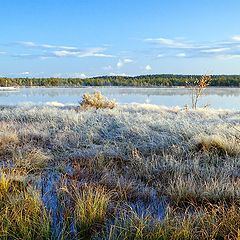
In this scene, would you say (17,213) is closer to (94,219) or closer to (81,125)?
(94,219)

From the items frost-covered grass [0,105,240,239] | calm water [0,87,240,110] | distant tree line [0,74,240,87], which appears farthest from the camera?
distant tree line [0,74,240,87]

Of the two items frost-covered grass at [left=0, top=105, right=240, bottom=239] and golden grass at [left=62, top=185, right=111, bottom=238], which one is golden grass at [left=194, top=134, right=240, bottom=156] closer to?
frost-covered grass at [left=0, top=105, right=240, bottom=239]

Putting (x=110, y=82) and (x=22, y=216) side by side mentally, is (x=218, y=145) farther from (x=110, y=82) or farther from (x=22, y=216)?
(x=110, y=82)

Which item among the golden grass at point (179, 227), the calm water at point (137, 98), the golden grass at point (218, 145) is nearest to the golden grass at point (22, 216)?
the golden grass at point (179, 227)

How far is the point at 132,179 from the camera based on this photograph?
5.84m

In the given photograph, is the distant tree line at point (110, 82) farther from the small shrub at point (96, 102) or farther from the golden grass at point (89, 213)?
the golden grass at point (89, 213)

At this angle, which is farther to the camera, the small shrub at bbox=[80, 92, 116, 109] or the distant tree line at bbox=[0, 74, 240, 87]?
the distant tree line at bbox=[0, 74, 240, 87]

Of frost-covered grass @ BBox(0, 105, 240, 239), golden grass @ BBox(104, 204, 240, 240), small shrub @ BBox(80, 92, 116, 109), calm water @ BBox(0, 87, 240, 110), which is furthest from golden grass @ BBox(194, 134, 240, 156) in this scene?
calm water @ BBox(0, 87, 240, 110)

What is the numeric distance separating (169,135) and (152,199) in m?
4.15

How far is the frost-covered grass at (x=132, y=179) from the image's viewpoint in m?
4.10

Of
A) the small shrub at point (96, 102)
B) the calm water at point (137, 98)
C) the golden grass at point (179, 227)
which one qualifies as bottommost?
the calm water at point (137, 98)

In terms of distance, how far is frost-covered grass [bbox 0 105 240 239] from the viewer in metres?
4.10

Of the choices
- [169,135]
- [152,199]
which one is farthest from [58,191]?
[169,135]

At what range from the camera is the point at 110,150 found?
7.65 meters
